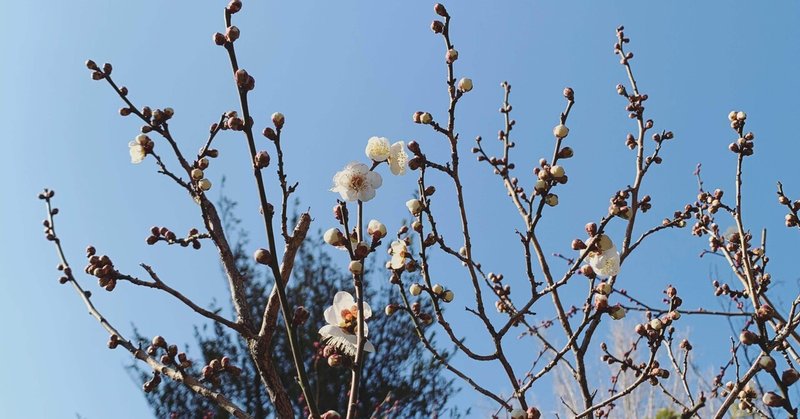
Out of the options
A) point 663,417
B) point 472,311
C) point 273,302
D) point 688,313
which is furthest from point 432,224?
point 663,417

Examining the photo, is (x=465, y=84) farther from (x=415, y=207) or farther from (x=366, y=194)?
(x=366, y=194)

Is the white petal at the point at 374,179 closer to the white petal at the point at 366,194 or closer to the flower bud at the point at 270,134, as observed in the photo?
the white petal at the point at 366,194

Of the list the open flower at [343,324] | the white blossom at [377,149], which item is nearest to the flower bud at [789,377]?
the open flower at [343,324]

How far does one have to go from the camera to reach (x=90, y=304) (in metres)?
1.84

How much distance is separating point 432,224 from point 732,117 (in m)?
1.14

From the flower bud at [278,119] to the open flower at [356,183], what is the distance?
0.53 feet

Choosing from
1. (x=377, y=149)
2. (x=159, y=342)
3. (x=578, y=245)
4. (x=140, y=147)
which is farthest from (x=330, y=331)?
(x=140, y=147)

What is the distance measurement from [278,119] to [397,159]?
1.09ft

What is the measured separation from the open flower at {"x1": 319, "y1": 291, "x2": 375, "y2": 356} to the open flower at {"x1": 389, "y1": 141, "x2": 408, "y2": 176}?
312 mm

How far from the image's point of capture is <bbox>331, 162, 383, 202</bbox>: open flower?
4.15ft

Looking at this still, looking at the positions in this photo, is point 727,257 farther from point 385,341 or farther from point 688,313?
point 385,341

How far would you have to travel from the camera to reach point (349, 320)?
1.29m

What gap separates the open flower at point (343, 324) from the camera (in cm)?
124

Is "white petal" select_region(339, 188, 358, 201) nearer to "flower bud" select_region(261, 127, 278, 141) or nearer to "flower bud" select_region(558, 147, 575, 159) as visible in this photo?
"flower bud" select_region(261, 127, 278, 141)
